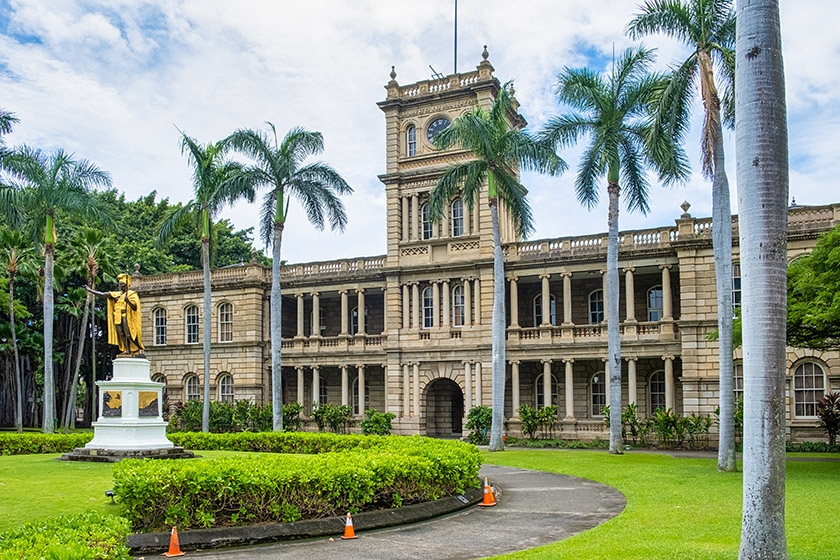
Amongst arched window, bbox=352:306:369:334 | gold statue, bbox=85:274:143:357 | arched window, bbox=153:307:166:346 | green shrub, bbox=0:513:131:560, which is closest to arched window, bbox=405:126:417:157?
arched window, bbox=352:306:369:334

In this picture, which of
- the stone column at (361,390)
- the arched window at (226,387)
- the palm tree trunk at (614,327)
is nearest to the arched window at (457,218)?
the stone column at (361,390)

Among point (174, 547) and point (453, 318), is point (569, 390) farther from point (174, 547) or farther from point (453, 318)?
point (174, 547)

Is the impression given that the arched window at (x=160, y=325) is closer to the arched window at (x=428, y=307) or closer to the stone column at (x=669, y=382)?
the arched window at (x=428, y=307)

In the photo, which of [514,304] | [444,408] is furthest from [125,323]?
[444,408]

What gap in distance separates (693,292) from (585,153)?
28.1ft

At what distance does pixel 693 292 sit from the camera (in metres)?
32.4

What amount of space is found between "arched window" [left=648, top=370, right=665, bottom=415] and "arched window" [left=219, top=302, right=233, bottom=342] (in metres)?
22.2

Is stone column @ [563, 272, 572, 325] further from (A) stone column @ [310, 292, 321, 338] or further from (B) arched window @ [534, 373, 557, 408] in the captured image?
(A) stone column @ [310, 292, 321, 338]

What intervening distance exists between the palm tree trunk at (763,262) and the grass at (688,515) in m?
1.64

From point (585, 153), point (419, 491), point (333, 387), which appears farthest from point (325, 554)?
point (333, 387)

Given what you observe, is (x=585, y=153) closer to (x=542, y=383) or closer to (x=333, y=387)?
(x=542, y=383)

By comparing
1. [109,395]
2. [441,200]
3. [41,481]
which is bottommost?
[41,481]

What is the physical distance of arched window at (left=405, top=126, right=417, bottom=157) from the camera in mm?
40125

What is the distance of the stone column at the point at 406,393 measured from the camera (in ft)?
127
